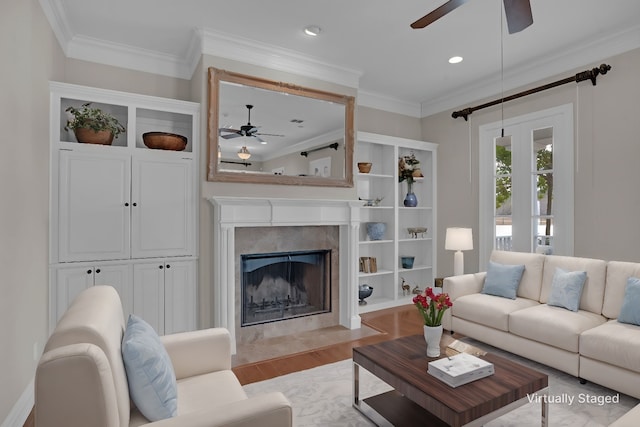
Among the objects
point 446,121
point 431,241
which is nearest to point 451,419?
point 431,241

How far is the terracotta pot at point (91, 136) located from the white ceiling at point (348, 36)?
2.66 ft

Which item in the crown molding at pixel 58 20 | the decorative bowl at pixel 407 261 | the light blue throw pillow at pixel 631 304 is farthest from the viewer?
the decorative bowl at pixel 407 261

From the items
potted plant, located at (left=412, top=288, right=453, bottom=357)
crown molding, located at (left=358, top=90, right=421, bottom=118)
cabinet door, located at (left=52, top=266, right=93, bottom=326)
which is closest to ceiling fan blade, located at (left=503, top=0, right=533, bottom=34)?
potted plant, located at (left=412, top=288, right=453, bottom=357)

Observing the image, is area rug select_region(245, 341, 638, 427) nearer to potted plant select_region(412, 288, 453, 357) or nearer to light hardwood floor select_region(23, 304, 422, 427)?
light hardwood floor select_region(23, 304, 422, 427)

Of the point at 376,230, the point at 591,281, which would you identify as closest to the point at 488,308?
the point at 591,281

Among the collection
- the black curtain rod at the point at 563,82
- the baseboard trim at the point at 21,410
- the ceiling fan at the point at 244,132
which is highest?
the black curtain rod at the point at 563,82

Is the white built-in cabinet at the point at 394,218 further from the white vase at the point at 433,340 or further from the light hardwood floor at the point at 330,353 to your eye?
the white vase at the point at 433,340

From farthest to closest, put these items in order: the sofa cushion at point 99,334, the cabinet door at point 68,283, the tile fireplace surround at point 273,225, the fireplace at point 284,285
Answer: the fireplace at point 284,285 → the tile fireplace surround at point 273,225 → the cabinet door at point 68,283 → the sofa cushion at point 99,334

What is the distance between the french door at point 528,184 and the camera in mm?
3961

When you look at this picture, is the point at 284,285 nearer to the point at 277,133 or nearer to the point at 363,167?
the point at 277,133

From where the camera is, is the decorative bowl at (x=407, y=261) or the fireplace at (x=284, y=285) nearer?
the fireplace at (x=284, y=285)

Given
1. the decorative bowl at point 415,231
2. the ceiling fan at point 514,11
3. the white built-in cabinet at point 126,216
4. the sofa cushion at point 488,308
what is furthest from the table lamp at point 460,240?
the white built-in cabinet at point 126,216

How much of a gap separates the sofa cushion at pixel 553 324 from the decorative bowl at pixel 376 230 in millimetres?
2089

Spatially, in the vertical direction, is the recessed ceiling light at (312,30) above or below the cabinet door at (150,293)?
above
